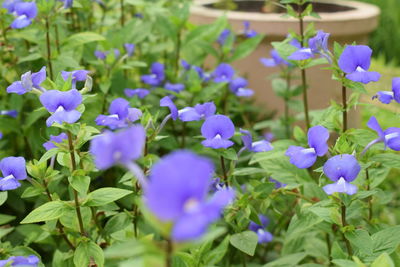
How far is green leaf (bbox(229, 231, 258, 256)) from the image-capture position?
1157mm

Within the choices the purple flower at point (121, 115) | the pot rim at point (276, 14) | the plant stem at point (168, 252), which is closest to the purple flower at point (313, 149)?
the purple flower at point (121, 115)

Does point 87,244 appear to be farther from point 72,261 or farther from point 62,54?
point 62,54

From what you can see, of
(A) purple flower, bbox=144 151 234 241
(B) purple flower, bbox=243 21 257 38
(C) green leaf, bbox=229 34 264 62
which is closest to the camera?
(A) purple flower, bbox=144 151 234 241

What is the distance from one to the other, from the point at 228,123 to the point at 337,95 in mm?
1371

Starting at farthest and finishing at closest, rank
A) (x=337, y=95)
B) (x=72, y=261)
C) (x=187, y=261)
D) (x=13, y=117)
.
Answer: (x=337, y=95) < (x=13, y=117) < (x=72, y=261) < (x=187, y=261)

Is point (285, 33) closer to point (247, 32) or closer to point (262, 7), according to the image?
Result: point (247, 32)

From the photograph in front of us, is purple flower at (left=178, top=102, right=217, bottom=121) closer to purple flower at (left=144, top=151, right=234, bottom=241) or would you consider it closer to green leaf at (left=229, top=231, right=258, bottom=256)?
green leaf at (left=229, top=231, right=258, bottom=256)

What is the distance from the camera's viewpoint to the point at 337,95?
2359 millimetres

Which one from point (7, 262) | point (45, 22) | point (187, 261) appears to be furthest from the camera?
point (45, 22)

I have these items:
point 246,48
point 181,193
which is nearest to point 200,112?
point 181,193

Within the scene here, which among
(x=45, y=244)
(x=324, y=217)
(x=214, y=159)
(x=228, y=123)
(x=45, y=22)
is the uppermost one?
(x=45, y=22)

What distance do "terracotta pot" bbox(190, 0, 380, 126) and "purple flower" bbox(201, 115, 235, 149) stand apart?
1242mm

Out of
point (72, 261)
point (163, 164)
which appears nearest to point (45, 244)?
point (72, 261)

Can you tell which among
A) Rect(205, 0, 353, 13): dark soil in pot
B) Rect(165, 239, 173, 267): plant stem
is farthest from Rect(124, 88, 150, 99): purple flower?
Rect(205, 0, 353, 13): dark soil in pot
